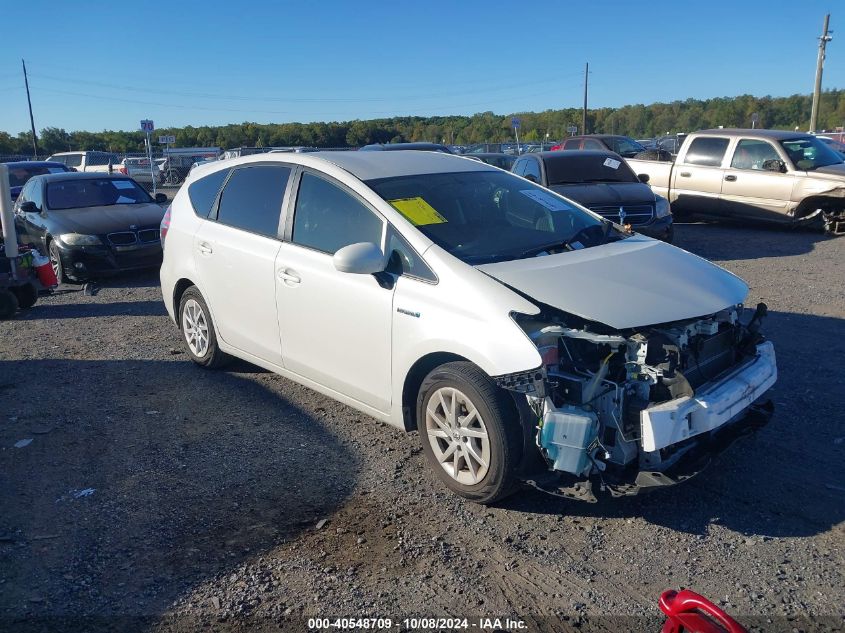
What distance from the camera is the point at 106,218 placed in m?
11.2

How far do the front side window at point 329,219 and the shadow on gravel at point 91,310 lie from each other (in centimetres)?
446

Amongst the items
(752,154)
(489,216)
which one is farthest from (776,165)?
(489,216)

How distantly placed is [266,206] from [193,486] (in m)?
2.08

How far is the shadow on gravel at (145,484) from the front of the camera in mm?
3400

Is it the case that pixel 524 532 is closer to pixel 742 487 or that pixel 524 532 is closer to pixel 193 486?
pixel 742 487

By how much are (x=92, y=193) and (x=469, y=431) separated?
10.2 meters

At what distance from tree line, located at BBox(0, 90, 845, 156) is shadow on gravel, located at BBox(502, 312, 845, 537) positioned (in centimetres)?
4805

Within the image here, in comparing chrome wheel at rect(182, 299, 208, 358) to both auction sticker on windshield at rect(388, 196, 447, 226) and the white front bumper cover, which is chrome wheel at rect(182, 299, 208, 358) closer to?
auction sticker on windshield at rect(388, 196, 447, 226)

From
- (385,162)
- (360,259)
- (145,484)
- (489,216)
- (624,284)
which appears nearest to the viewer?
(624,284)

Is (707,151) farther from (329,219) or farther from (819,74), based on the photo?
(819,74)

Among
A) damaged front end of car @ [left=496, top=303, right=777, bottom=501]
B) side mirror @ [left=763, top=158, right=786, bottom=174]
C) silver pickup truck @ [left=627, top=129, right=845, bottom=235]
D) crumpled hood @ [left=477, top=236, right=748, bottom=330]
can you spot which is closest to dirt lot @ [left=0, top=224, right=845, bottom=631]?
damaged front end of car @ [left=496, top=303, right=777, bottom=501]

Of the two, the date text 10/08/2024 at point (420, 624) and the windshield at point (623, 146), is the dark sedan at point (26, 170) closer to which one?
the windshield at point (623, 146)

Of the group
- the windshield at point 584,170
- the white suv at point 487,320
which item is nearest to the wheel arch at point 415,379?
the white suv at point 487,320

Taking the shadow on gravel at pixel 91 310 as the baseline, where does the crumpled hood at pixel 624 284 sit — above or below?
above
